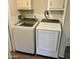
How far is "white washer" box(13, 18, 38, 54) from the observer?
3.23 meters

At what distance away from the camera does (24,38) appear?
11.0 feet

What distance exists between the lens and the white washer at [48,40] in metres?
2.97

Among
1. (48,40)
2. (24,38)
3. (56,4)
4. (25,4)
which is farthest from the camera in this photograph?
(25,4)

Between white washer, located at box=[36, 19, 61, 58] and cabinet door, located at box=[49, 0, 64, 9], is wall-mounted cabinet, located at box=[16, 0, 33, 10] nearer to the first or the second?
cabinet door, located at box=[49, 0, 64, 9]

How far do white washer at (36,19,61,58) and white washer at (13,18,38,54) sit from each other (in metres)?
0.18

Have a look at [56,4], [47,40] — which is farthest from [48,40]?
[56,4]

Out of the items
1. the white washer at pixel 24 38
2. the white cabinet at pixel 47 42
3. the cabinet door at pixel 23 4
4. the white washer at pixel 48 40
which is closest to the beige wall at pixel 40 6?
the cabinet door at pixel 23 4

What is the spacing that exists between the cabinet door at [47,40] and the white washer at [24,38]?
23 centimetres

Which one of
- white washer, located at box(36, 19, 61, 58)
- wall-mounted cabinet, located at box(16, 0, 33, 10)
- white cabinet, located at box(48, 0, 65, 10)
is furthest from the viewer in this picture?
wall-mounted cabinet, located at box(16, 0, 33, 10)

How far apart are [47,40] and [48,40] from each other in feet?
0.10

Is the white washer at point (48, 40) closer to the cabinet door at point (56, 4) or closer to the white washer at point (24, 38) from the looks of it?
the white washer at point (24, 38)

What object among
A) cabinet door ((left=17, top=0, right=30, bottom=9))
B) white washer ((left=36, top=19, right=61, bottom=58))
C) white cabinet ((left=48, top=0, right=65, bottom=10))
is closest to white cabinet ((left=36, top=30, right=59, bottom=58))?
white washer ((left=36, top=19, right=61, bottom=58))

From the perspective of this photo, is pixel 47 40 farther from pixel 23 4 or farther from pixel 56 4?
pixel 23 4
